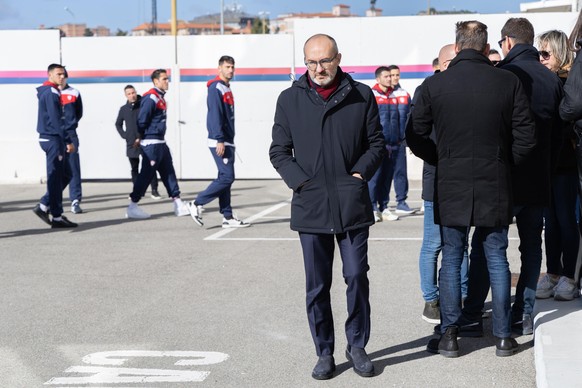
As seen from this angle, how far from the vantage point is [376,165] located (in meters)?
5.83

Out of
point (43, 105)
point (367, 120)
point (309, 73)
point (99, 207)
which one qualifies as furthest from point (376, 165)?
point (99, 207)

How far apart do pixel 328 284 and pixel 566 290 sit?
223 centimetres

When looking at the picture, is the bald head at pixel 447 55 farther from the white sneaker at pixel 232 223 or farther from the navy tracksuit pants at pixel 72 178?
the navy tracksuit pants at pixel 72 178

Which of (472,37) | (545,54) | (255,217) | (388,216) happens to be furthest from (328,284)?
(255,217)

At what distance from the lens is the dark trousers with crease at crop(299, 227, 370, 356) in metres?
5.81

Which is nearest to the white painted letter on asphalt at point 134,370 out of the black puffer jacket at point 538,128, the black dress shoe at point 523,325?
the black dress shoe at point 523,325

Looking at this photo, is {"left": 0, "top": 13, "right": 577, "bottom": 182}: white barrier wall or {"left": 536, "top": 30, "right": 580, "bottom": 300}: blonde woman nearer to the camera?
{"left": 536, "top": 30, "right": 580, "bottom": 300}: blonde woman

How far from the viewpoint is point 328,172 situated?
18.8 ft

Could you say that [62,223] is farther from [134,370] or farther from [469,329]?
[469,329]

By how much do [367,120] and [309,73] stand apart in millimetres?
441

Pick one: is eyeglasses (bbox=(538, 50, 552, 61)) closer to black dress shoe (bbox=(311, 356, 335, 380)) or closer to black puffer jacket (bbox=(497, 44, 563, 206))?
black puffer jacket (bbox=(497, 44, 563, 206))

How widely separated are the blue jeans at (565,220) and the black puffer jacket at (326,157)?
211 cm

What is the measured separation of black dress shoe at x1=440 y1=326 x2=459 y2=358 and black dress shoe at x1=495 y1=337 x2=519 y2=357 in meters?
0.25

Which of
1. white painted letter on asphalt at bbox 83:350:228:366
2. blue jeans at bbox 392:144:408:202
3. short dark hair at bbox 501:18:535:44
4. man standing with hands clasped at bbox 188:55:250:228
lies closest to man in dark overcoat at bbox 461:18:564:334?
short dark hair at bbox 501:18:535:44
